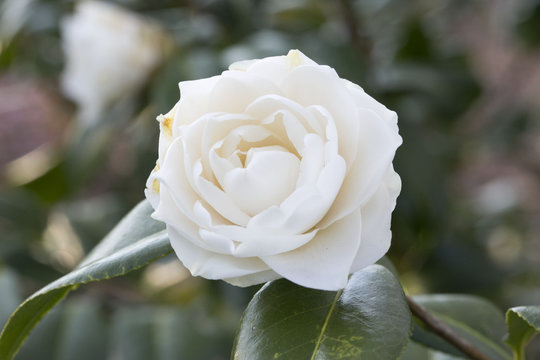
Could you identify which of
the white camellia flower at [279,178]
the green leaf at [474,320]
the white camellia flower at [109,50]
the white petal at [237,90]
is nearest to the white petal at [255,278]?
the white camellia flower at [279,178]

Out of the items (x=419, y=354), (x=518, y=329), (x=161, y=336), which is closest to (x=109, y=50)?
(x=161, y=336)

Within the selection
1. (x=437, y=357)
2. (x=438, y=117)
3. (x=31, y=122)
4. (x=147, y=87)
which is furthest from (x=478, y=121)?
(x=31, y=122)

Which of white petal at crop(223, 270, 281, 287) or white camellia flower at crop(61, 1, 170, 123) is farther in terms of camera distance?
white camellia flower at crop(61, 1, 170, 123)

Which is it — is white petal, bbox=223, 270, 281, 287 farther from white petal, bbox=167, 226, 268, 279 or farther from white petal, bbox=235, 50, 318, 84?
white petal, bbox=235, 50, 318, 84

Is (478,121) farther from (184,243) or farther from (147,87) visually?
(184,243)

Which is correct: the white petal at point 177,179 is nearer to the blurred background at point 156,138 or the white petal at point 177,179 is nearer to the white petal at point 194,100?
the white petal at point 194,100

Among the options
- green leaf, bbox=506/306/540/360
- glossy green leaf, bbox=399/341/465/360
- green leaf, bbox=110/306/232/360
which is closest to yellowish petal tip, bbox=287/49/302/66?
green leaf, bbox=506/306/540/360
